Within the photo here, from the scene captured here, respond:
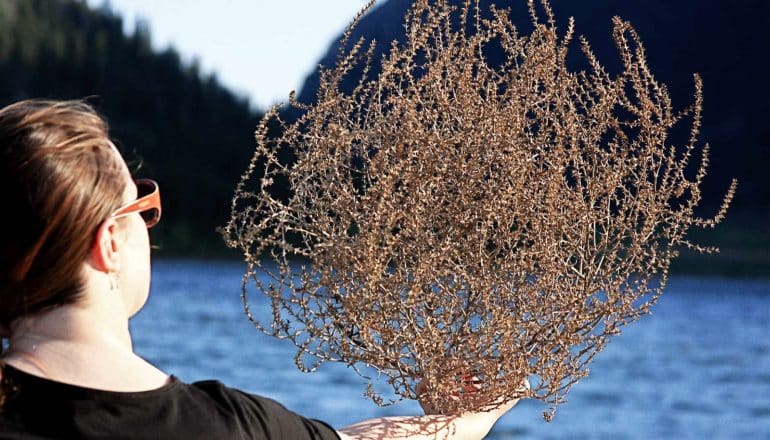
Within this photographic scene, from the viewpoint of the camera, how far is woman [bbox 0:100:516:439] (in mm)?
1133

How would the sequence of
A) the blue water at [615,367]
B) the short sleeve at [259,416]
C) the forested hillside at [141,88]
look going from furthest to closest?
the forested hillside at [141,88] → the blue water at [615,367] → the short sleeve at [259,416]

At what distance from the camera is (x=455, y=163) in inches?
68.7

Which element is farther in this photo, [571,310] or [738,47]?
[738,47]

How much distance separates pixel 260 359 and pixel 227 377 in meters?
5.31

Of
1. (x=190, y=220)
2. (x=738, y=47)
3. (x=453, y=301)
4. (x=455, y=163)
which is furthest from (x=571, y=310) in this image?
(x=190, y=220)

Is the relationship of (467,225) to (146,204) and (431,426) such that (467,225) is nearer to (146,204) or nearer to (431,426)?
(431,426)

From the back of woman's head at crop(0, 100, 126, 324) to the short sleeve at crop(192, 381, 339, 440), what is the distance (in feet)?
0.67

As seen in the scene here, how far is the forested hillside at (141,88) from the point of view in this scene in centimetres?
4178

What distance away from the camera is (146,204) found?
1.25m

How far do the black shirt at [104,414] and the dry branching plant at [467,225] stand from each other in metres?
0.51

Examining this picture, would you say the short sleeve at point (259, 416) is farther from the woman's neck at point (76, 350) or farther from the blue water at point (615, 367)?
the blue water at point (615, 367)

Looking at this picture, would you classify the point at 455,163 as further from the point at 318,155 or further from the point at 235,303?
the point at 235,303

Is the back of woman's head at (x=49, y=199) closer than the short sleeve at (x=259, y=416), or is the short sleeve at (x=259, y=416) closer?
the back of woman's head at (x=49, y=199)

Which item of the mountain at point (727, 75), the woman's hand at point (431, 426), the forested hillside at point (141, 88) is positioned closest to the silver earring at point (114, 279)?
the woman's hand at point (431, 426)
